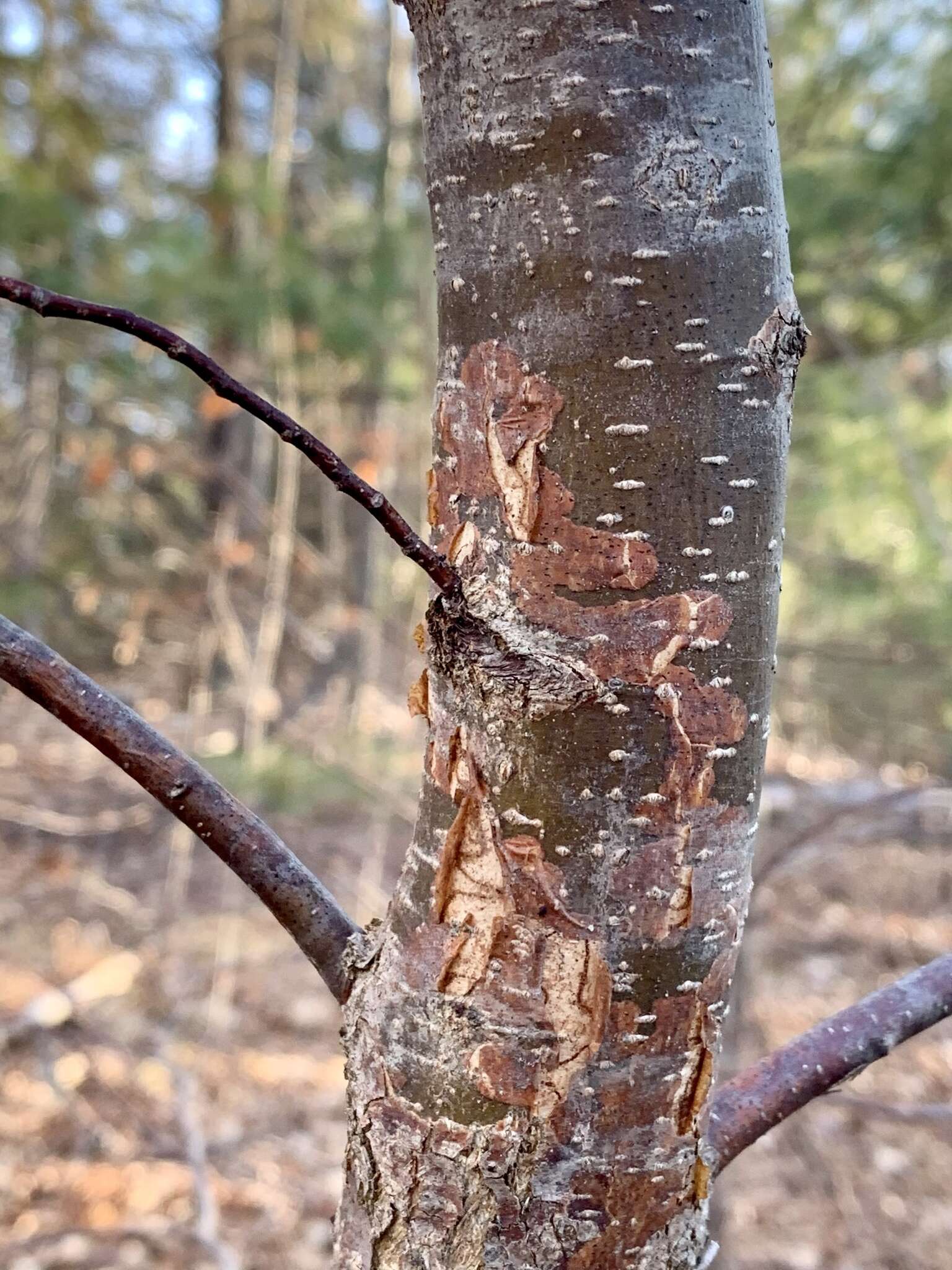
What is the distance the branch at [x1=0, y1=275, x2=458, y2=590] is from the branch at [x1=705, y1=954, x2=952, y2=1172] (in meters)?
0.50

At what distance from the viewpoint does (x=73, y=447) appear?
221 inches

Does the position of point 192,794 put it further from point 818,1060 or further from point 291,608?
point 291,608

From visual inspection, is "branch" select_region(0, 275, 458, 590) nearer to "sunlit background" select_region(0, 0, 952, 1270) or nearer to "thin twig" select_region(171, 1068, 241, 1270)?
"sunlit background" select_region(0, 0, 952, 1270)

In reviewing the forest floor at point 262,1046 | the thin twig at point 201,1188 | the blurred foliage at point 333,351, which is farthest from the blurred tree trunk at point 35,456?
the thin twig at point 201,1188

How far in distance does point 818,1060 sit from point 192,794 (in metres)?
0.56

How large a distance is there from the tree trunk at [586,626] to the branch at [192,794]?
0.28 ft

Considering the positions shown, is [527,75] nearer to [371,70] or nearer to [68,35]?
[68,35]

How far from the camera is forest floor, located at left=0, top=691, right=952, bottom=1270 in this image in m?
2.81

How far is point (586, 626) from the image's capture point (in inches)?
23.5

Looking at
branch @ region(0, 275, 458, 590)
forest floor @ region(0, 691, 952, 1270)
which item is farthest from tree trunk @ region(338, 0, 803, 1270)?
forest floor @ region(0, 691, 952, 1270)

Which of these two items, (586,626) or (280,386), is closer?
(586,626)

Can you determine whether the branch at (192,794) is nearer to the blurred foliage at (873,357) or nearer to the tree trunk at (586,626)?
the tree trunk at (586,626)

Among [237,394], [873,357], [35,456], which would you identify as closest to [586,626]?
[237,394]

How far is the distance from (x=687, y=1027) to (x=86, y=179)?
580 centimetres
